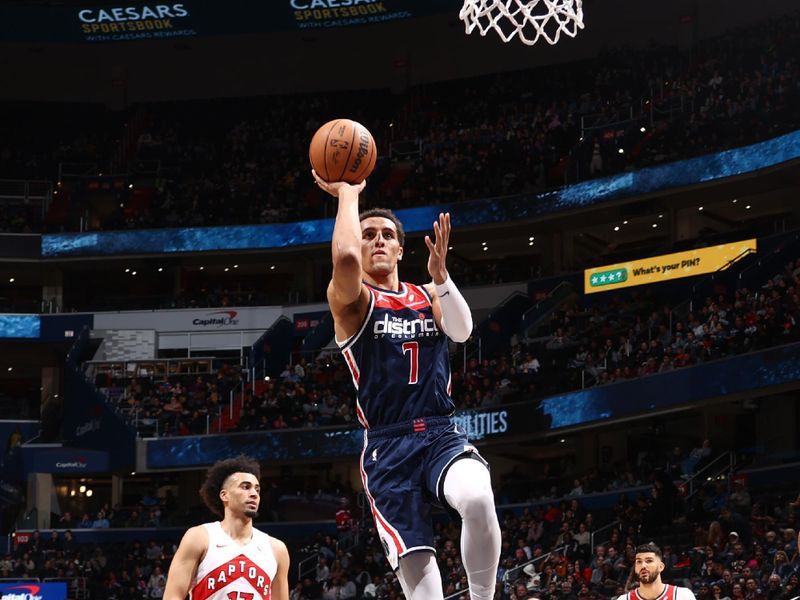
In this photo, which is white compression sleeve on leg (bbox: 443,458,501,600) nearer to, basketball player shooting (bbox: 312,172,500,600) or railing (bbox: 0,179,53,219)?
basketball player shooting (bbox: 312,172,500,600)

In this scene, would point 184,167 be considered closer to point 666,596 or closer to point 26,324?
point 26,324

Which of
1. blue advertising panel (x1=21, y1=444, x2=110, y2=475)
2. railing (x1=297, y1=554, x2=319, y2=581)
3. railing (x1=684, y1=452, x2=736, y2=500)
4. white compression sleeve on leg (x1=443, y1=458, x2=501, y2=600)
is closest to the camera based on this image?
white compression sleeve on leg (x1=443, y1=458, x2=501, y2=600)

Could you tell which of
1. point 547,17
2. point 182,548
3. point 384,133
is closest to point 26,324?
point 384,133

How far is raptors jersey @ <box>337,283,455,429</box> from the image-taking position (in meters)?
7.52

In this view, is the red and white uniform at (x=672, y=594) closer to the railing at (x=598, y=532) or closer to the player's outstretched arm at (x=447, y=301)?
the player's outstretched arm at (x=447, y=301)

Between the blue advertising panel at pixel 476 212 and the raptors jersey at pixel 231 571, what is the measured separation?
25717mm

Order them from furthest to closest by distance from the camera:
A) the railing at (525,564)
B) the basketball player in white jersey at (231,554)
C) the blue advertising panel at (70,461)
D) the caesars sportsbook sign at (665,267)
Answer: the blue advertising panel at (70,461)
the caesars sportsbook sign at (665,267)
the railing at (525,564)
the basketball player in white jersey at (231,554)

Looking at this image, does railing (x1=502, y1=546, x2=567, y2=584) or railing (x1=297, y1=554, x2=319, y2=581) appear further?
railing (x1=297, y1=554, x2=319, y2=581)

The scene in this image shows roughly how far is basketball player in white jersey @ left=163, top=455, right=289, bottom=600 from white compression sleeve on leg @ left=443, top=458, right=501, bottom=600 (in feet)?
5.79

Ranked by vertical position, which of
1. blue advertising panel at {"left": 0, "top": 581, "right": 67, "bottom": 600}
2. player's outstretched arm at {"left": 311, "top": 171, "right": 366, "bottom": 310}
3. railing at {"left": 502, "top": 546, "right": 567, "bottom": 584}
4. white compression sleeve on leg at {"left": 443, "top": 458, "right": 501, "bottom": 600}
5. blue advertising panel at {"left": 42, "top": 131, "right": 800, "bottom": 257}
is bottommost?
blue advertising panel at {"left": 0, "top": 581, "right": 67, "bottom": 600}

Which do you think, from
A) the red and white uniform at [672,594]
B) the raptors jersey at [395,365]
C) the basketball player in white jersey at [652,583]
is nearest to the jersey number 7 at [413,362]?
the raptors jersey at [395,365]

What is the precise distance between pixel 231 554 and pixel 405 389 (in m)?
1.78

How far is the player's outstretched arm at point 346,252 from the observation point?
23.3 ft

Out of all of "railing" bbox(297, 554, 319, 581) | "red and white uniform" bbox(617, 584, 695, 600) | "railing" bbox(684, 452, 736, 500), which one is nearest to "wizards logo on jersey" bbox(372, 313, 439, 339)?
"red and white uniform" bbox(617, 584, 695, 600)
